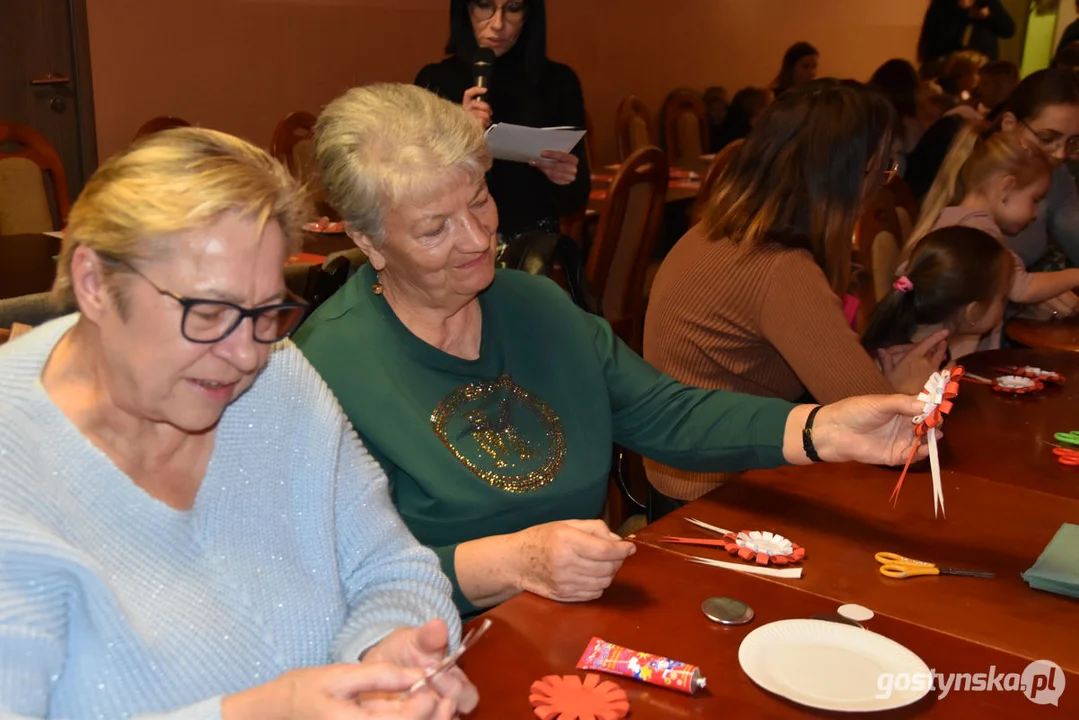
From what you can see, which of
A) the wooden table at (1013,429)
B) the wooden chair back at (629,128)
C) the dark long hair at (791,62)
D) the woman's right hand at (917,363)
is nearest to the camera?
the wooden table at (1013,429)

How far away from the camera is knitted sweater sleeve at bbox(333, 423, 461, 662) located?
1354mm

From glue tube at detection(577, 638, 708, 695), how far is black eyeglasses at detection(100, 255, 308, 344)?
54cm

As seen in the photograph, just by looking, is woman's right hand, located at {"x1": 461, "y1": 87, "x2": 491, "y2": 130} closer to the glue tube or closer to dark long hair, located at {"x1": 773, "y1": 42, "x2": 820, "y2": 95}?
the glue tube

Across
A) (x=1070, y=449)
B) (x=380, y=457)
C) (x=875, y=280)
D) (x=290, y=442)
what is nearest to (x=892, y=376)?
(x=1070, y=449)

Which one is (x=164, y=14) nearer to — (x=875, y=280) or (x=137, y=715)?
(x=875, y=280)

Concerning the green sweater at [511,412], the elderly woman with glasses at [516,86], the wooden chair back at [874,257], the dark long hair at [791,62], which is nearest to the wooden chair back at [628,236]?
the elderly woman with glasses at [516,86]

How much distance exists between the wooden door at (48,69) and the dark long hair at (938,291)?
3.86 metres

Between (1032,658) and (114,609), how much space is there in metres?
1.09

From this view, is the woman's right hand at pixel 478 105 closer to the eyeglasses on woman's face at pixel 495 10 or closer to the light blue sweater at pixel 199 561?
the eyeglasses on woman's face at pixel 495 10

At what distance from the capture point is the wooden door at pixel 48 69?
4.87 metres

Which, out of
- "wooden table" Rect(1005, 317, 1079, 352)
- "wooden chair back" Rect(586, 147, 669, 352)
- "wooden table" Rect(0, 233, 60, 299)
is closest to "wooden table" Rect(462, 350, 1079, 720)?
"wooden table" Rect(1005, 317, 1079, 352)

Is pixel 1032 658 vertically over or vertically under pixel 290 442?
under

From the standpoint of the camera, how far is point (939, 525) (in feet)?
5.65

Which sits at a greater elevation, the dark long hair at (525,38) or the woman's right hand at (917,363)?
the dark long hair at (525,38)
